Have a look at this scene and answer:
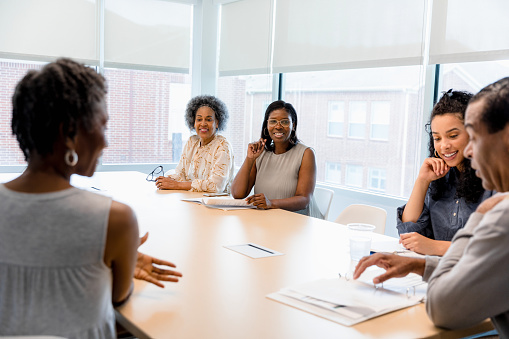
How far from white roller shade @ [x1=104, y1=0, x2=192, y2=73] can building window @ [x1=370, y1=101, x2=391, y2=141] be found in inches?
108

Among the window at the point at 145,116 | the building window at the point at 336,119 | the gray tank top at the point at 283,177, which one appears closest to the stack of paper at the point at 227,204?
the gray tank top at the point at 283,177

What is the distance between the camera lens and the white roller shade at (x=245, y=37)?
582cm

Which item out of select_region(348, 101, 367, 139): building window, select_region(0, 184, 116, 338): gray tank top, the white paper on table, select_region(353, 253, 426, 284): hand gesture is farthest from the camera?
select_region(348, 101, 367, 139): building window

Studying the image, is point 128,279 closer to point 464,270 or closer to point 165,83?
point 464,270

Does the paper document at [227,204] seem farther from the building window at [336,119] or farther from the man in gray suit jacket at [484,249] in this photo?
the building window at [336,119]

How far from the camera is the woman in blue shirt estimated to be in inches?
92.3

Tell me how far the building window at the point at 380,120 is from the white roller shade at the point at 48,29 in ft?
10.5

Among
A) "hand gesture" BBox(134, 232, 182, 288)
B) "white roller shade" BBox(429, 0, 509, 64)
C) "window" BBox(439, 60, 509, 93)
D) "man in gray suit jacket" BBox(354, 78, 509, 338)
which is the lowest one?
"hand gesture" BBox(134, 232, 182, 288)

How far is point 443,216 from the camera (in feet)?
7.98

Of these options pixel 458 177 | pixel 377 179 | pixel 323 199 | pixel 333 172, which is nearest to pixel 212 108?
pixel 323 199

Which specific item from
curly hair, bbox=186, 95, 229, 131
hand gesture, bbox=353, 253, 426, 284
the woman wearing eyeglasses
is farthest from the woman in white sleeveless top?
curly hair, bbox=186, 95, 229, 131

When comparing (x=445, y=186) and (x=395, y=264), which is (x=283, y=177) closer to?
(x=445, y=186)

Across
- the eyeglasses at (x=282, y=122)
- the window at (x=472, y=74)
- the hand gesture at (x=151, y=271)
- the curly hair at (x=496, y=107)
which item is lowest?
the hand gesture at (x=151, y=271)

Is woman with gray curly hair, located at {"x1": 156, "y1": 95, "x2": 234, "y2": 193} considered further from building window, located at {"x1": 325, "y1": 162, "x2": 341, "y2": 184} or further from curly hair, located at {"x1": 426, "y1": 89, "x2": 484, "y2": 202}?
curly hair, located at {"x1": 426, "y1": 89, "x2": 484, "y2": 202}
